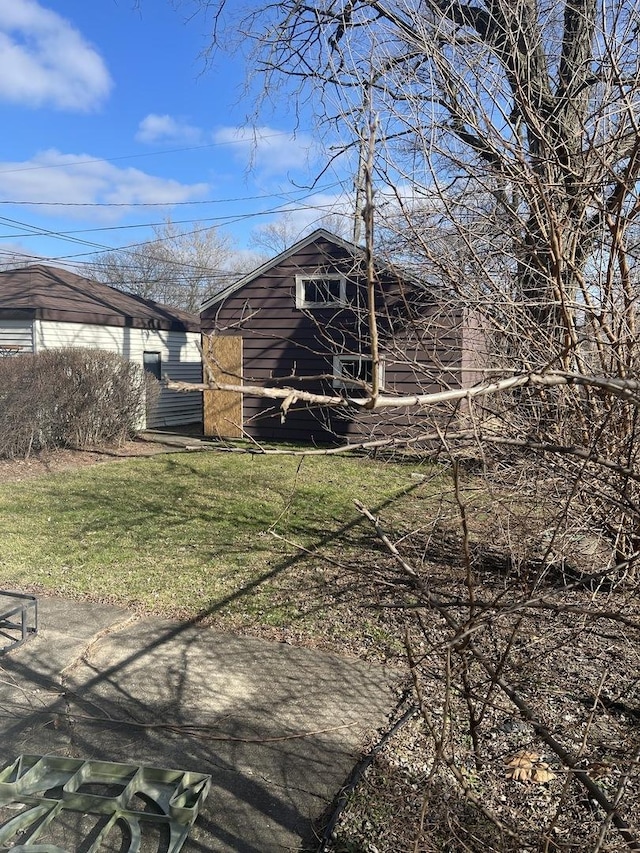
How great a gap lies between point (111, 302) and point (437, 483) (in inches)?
471

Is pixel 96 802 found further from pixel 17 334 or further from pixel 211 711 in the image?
pixel 17 334

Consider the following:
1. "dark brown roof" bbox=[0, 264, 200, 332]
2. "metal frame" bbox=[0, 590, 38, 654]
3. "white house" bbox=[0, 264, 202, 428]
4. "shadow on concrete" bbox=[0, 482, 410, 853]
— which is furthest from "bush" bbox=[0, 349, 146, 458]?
"shadow on concrete" bbox=[0, 482, 410, 853]

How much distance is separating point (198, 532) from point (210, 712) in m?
3.74

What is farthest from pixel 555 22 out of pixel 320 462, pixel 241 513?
pixel 320 462

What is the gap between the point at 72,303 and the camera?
15.3 m

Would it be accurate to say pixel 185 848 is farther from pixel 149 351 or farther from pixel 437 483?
pixel 149 351

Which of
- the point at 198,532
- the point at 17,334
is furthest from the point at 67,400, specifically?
the point at 198,532

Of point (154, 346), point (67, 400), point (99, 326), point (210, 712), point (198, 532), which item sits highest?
point (99, 326)

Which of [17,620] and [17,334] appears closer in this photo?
[17,620]

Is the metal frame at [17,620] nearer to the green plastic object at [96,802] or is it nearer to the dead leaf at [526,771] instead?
the green plastic object at [96,802]

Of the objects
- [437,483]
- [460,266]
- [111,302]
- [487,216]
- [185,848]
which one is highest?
[111,302]

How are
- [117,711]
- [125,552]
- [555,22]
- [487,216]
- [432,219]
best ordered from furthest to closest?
1. [125,552]
2. [555,22]
3. [432,219]
4. [487,216]
5. [117,711]

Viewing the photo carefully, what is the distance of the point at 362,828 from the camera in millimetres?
2752

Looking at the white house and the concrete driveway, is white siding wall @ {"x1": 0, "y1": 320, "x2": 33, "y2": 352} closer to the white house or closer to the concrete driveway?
the white house
